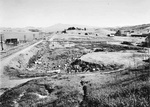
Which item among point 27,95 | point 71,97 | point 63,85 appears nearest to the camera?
point 71,97

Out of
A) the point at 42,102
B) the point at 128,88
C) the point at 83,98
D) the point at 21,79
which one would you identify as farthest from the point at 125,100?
the point at 21,79

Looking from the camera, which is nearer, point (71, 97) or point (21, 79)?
point (71, 97)

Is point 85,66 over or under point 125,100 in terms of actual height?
under

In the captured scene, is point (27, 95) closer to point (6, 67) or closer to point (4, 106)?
point (4, 106)

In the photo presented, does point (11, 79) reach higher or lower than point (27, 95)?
lower

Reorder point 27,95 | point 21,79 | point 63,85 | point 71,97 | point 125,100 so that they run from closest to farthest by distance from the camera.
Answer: point 125,100
point 71,97
point 27,95
point 63,85
point 21,79

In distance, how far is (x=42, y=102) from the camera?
7.62 m

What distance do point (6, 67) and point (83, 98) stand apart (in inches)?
613

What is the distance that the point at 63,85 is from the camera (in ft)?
31.4

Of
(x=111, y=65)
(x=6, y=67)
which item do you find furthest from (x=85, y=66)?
(x=6, y=67)

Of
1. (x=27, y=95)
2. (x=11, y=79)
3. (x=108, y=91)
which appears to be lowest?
(x=11, y=79)

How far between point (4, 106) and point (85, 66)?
1426cm

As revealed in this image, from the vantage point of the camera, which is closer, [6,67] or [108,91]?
[108,91]

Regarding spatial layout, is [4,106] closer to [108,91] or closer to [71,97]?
[71,97]
